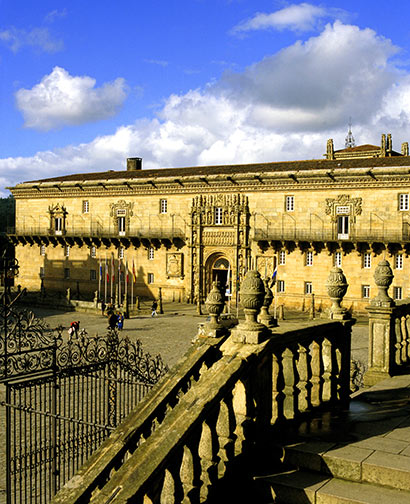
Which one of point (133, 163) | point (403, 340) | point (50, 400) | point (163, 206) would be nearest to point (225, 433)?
point (50, 400)

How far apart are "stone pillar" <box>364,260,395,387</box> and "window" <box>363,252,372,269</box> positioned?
1072 inches

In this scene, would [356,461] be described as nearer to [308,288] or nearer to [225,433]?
[225,433]

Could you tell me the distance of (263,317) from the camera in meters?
8.25

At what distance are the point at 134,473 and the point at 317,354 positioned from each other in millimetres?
3050

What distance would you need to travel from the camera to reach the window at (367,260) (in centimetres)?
3562

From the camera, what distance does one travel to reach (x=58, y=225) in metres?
48.3

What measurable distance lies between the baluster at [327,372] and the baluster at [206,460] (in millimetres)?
2504

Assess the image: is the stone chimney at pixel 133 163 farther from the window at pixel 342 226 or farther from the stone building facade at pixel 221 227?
the window at pixel 342 226

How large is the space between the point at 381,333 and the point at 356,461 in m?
4.60

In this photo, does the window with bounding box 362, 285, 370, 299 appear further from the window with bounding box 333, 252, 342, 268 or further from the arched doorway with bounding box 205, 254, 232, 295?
the arched doorway with bounding box 205, 254, 232, 295

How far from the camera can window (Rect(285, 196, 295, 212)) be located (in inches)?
1497

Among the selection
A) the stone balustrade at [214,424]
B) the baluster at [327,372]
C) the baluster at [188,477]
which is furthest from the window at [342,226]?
the baluster at [188,477]

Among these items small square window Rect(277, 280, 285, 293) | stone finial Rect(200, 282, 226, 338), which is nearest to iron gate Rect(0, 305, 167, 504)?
stone finial Rect(200, 282, 226, 338)

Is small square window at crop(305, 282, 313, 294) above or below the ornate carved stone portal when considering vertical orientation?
below
